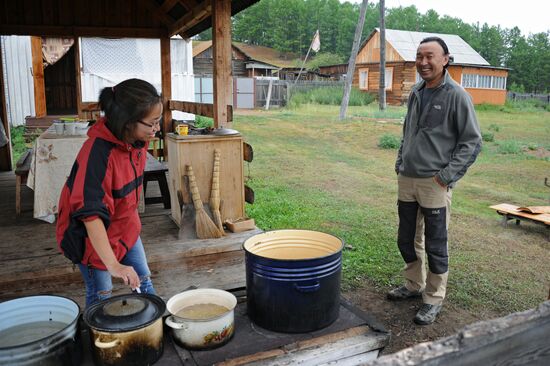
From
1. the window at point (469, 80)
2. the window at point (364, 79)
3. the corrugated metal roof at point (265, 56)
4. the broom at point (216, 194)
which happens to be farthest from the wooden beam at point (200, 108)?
the window at point (364, 79)

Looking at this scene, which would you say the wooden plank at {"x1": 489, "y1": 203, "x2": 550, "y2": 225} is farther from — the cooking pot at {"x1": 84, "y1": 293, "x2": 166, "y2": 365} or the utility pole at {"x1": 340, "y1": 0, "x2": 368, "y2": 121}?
the utility pole at {"x1": 340, "y1": 0, "x2": 368, "y2": 121}

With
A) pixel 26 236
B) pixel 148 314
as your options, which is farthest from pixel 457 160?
pixel 26 236

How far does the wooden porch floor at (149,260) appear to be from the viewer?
3555 mm

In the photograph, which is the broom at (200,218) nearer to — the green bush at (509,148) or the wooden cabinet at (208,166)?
the wooden cabinet at (208,166)

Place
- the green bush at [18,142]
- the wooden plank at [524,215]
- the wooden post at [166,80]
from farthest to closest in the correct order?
the green bush at [18,142], the wooden post at [166,80], the wooden plank at [524,215]

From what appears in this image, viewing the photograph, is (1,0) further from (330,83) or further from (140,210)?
(330,83)

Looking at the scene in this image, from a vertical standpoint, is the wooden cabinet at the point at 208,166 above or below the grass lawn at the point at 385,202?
above

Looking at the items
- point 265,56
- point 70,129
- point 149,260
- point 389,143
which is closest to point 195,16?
point 70,129

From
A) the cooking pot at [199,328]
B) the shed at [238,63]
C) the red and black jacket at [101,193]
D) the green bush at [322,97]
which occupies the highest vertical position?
the shed at [238,63]

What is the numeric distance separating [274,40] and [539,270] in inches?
2450

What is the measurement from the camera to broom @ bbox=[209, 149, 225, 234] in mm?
4355

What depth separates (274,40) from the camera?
2517 inches

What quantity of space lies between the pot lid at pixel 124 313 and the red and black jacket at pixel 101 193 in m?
0.19

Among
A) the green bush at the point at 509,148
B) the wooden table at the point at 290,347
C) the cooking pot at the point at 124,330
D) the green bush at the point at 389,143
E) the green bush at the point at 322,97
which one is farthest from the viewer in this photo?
the green bush at the point at 322,97
